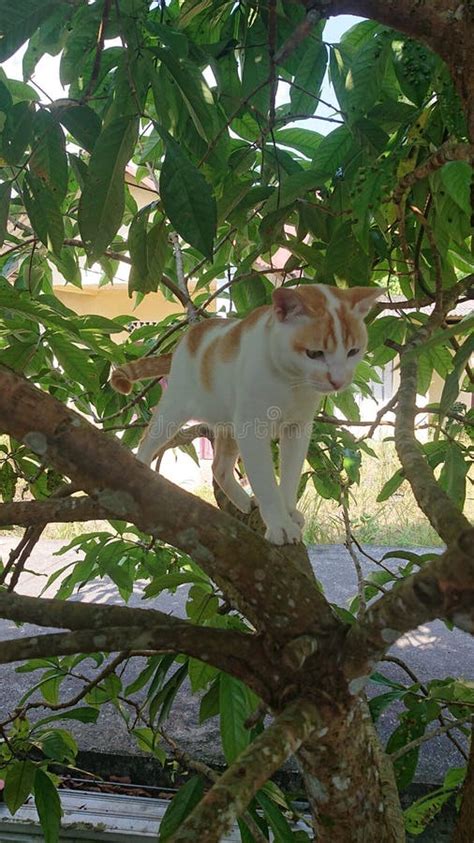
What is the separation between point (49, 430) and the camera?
1.25 feet

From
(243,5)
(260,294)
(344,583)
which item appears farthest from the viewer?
(344,583)

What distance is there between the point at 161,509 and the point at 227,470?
39 centimetres

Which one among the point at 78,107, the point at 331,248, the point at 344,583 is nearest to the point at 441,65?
the point at 331,248

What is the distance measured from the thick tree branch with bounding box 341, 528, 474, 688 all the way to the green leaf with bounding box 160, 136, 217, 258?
0.88ft

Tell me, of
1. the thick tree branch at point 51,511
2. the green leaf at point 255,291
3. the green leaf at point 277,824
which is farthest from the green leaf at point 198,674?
the green leaf at point 255,291

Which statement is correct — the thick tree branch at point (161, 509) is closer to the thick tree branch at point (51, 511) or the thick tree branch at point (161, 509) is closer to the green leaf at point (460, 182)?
the thick tree branch at point (51, 511)

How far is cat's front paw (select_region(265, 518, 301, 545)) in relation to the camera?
620 mm

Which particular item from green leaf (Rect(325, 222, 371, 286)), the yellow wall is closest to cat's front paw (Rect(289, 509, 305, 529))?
green leaf (Rect(325, 222, 371, 286))

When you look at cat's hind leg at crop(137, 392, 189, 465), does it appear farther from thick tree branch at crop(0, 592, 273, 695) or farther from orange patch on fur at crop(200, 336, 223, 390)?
thick tree branch at crop(0, 592, 273, 695)

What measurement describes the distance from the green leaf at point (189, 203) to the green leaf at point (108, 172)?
30mm

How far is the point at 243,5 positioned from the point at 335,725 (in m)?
0.65

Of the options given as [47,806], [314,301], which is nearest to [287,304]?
[314,301]

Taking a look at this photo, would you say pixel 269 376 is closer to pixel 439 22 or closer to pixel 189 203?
pixel 189 203

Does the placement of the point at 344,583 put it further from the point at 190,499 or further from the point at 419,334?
the point at 190,499
